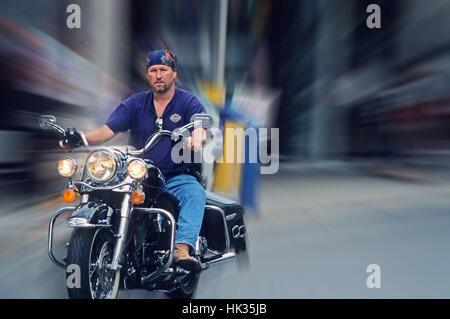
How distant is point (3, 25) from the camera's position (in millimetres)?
3227

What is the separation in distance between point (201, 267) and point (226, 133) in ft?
10.6

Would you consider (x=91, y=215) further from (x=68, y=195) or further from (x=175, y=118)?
(x=175, y=118)

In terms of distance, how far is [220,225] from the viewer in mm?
3025

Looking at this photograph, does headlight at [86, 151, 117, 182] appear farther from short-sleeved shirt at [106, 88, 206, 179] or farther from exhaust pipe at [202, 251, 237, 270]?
exhaust pipe at [202, 251, 237, 270]

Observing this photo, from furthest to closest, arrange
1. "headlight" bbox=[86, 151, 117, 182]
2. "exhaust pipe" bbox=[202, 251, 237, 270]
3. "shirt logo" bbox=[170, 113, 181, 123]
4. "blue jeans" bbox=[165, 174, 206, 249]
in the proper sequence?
"exhaust pipe" bbox=[202, 251, 237, 270], "shirt logo" bbox=[170, 113, 181, 123], "blue jeans" bbox=[165, 174, 206, 249], "headlight" bbox=[86, 151, 117, 182]

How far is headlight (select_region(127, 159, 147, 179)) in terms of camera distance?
212cm

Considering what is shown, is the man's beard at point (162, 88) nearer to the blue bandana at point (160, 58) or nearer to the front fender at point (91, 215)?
the blue bandana at point (160, 58)

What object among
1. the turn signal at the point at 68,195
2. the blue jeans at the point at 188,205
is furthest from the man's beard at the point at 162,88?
the turn signal at the point at 68,195

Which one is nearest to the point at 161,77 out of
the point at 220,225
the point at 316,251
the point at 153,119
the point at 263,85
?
the point at 153,119

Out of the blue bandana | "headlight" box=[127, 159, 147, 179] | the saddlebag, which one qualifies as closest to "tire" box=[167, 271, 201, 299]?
the saddlebag

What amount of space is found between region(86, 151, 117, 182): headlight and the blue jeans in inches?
23.2

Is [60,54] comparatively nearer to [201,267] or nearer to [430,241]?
[201,267]

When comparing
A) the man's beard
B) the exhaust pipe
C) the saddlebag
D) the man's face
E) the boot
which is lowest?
the exhaust pipe

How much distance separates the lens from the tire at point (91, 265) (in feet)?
6.43
